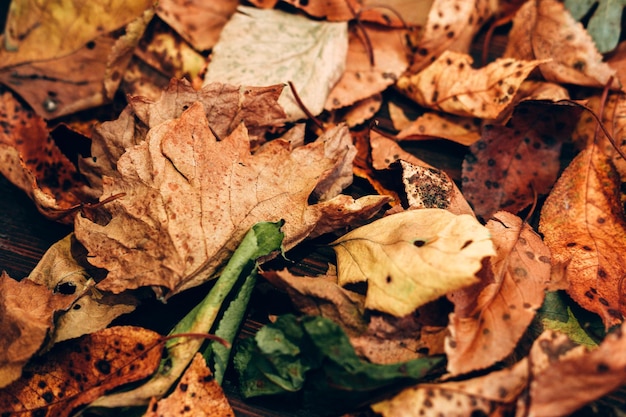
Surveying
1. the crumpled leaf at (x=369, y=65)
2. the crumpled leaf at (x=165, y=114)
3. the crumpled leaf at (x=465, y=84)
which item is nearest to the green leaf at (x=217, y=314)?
the crumpled leaf at (x=165, y=114)

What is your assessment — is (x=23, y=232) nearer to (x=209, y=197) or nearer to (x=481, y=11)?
(x=209, y=197)

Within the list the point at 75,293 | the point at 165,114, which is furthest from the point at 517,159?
the point at 75,293

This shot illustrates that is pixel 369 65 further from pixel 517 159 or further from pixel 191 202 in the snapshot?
pixel 191 202

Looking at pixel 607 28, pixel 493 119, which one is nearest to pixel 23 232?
pixel 493 119

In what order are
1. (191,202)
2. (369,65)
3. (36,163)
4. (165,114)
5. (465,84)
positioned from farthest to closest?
1. (369,65)
2. (465,84)
3. (36,163)
4. (165,114)
5. (191,202)

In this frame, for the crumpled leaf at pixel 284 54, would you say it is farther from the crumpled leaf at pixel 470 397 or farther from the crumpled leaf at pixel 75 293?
the crumpled leaf at pixel 470 397

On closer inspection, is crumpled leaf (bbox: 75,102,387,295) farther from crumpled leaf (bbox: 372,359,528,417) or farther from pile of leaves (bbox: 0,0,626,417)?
crumpled leaf (bbox: 372,359,528,417)
